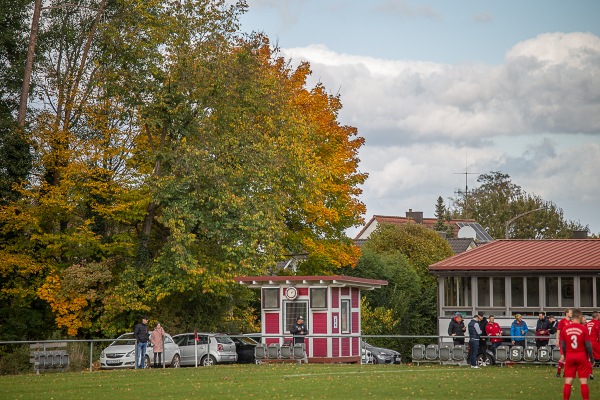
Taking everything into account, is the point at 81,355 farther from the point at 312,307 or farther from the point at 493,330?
the point at 493,330

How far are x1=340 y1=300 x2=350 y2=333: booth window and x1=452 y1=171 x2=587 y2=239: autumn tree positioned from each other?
2802 inches

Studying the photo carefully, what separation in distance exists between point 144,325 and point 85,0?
2233 cm

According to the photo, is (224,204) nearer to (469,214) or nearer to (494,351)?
(494,351)

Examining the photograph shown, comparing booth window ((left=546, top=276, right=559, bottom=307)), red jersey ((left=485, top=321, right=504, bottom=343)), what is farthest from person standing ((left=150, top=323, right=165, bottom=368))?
booth window ((left=546, top=276, right=559, bottom=307))

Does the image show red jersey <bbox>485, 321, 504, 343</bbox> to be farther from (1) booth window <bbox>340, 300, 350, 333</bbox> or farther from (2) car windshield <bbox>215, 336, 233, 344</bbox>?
(2) car windshield <bbox>215, 336, 233, 344</bbox>

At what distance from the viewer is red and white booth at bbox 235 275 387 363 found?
39.7 meters

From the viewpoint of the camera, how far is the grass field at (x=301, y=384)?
2298cm

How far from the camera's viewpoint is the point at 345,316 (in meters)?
41.1

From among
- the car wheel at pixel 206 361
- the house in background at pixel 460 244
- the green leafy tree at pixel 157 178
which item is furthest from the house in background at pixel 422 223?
the car wheel at pixel 206 361

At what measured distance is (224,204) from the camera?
145ft

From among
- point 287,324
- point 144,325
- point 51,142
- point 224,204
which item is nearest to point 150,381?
point 144,325

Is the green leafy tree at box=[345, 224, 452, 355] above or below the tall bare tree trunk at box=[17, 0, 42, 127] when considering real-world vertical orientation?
below

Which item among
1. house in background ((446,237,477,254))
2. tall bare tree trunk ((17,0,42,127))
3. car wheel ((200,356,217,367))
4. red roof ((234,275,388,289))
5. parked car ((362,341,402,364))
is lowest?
parked car ((362,341,402,364))

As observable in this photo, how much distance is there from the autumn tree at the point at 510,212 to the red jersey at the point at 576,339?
91295 mm
